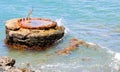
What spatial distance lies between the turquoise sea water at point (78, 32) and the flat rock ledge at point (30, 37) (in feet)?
2.30

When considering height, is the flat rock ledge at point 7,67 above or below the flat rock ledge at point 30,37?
above

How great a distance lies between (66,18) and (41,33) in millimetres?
9791

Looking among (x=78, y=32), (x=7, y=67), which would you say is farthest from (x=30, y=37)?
(x=7, y=67)

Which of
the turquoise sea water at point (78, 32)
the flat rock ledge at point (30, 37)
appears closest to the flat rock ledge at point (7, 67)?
the turquoise sea water at point (78, 32)

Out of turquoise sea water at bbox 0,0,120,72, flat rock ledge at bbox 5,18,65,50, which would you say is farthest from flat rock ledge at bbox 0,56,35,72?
flat rock ledge at bbox 5,18,65,50

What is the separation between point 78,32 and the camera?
103 feet

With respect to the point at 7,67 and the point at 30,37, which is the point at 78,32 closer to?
the point at 30,37

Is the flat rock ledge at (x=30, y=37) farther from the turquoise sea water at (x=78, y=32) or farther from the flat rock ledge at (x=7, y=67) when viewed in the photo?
the flat rock ledge at (x=7, y=67)

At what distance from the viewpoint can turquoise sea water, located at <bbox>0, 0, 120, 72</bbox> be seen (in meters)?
24.1

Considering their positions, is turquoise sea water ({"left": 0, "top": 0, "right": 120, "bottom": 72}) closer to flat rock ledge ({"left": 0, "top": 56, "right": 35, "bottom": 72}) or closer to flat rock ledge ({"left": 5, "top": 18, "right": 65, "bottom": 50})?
flat rock ledge ({"left": 5, "top": 18, "right": 65, "bottom": 50})

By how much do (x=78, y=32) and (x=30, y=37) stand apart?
5.70m

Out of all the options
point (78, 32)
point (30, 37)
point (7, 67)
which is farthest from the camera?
point (78, 32)

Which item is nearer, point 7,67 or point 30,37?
point 7,67

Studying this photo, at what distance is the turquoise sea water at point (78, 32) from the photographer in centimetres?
2411
